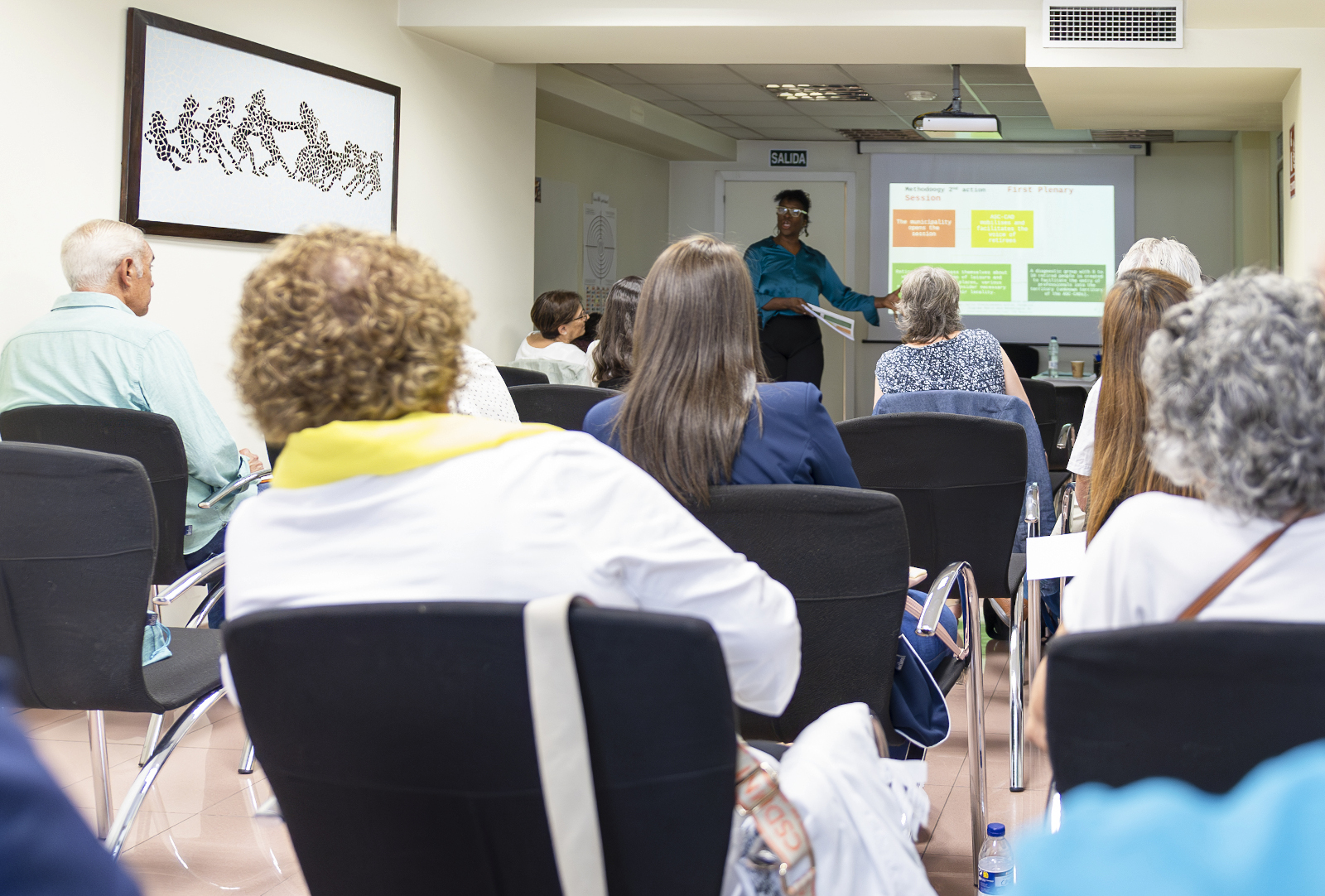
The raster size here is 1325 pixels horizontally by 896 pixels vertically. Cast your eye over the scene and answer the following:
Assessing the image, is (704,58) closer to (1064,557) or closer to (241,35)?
(241,35)

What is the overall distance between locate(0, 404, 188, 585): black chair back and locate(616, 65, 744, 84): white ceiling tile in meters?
5.30

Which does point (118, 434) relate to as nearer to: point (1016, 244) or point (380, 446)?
point (380, 446)

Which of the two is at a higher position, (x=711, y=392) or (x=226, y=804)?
(x=711, y=392)

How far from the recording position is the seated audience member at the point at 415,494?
1131mm

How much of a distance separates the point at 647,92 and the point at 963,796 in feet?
21.7

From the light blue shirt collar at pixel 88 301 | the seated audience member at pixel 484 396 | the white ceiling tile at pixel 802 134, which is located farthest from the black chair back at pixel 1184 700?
the white ceiling tile at pixel 802 134

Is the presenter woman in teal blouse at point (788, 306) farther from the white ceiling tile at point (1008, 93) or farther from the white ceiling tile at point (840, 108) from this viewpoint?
the white ceiling tile at point (1008, 93)

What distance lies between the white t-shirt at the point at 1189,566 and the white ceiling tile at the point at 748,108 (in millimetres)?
7942

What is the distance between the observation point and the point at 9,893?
0.47m

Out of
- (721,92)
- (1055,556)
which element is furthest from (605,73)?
(1055,556)

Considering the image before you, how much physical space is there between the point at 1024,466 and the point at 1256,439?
1.85 m

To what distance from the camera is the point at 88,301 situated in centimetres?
331

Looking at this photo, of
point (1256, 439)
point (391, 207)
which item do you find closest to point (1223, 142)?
point (391, 207)

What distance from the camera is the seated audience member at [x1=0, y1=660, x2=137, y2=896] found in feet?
1.50
